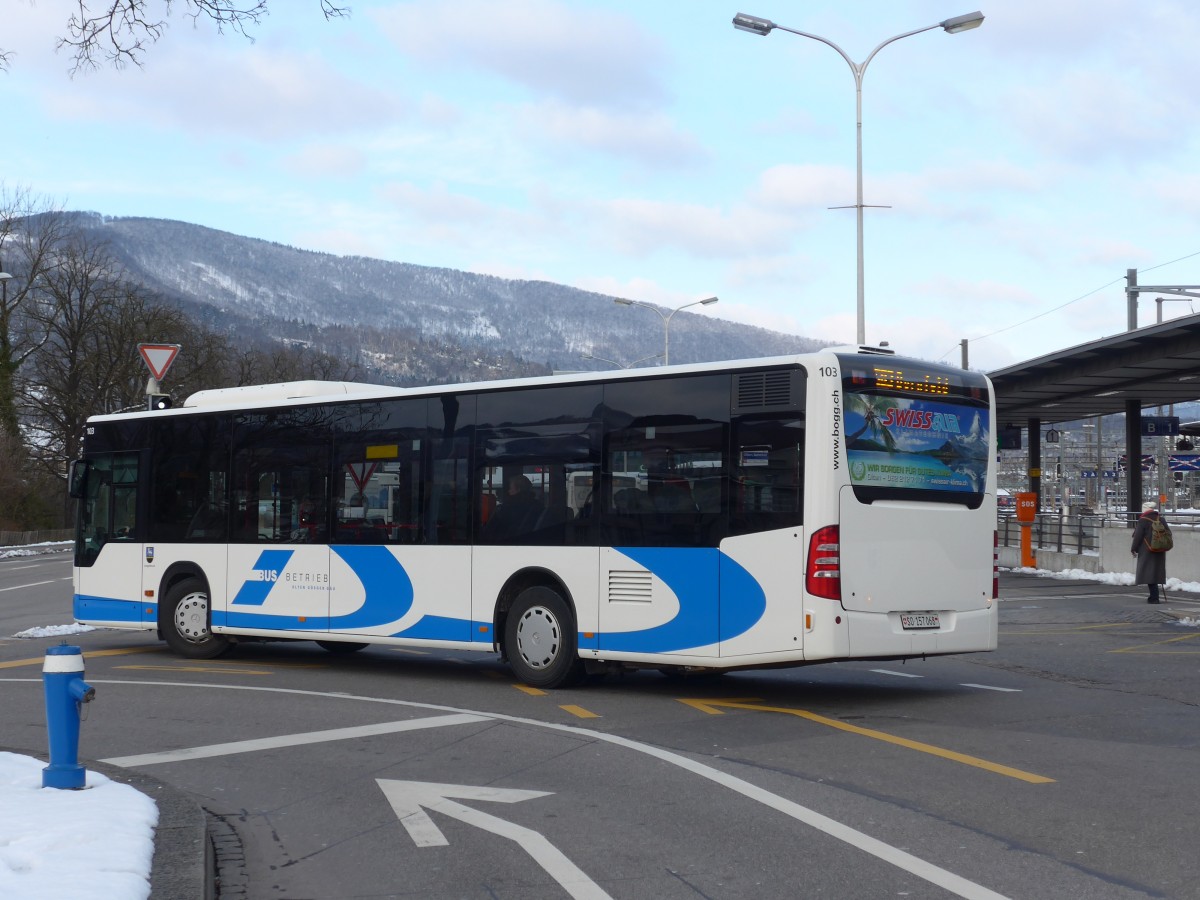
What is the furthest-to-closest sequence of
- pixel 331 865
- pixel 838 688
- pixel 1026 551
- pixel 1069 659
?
pixel 1026 551
pixel 1069 659
pixel 838 688
pixel 331 865

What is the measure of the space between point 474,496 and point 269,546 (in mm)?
3138

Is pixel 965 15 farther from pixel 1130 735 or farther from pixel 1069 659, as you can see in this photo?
pixel 1130 735

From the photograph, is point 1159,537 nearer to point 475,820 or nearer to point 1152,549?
point 1152,549

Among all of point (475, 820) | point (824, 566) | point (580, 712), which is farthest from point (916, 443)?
point (475, 820)

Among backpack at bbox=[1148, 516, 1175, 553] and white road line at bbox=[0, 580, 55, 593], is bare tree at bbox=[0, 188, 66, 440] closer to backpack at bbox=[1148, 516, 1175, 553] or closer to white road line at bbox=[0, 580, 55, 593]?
white road line at bbox=[0, 580, 55, 593]

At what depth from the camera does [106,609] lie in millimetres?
16906

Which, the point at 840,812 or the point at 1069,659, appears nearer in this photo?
the point at 840,812

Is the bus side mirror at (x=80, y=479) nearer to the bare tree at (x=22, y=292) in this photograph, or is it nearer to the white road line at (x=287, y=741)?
the white road line at (x=287, y=741)

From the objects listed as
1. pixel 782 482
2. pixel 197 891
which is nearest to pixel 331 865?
pixel 197 891

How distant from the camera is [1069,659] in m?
15.4

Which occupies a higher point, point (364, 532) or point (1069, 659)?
point (364, 532)

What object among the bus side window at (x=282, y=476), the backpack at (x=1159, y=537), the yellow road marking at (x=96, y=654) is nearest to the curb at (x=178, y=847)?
the bus side window at (x=282, y=476)

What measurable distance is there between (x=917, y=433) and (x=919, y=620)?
160 cm

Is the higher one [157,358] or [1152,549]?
[157,358]
